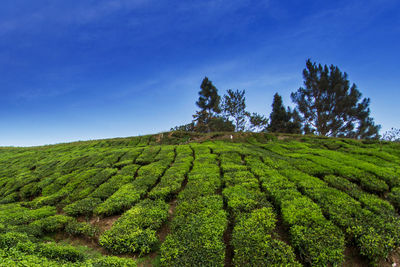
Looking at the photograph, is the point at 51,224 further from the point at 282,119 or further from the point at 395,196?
the point at 282,119

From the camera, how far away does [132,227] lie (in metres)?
6.32

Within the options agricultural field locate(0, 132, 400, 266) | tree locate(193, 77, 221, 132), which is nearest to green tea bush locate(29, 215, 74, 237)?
agricultural field locate(0, 132, 400, 266)

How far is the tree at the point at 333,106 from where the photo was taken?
30.5m

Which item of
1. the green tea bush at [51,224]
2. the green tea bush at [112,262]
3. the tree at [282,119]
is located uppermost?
the tree at [282,119]

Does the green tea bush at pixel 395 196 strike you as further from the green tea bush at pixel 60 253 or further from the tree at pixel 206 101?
the tree at pixel 206 101

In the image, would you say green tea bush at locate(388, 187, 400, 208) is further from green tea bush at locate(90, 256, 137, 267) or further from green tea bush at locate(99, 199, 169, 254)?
green tea bush at locate(90, 256, 137, 267)

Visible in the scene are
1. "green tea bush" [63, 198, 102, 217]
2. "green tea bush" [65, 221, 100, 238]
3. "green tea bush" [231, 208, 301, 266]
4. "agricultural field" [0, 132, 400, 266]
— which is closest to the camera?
"green tea bush" [231, 208, 301, 266]

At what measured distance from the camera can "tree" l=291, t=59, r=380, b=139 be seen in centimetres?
3053

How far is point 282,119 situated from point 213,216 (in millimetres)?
32337

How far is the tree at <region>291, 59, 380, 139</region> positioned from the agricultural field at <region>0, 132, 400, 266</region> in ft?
72.0

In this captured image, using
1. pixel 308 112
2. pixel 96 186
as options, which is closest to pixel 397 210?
pixel 96 186

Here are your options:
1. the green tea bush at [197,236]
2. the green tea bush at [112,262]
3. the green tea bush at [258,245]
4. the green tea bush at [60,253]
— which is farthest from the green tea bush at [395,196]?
the green tea bush at [60,253]

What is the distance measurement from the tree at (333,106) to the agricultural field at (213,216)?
22.0 meters

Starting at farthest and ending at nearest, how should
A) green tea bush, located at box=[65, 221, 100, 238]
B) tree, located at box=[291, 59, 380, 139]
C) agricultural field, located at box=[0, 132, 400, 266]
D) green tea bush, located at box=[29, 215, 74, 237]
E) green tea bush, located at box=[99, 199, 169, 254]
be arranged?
tree, located at box=[291, 59, 380, 139] < green tea bush, located at box=[29, 215, 74, 237] < green tea bush, located at box=[65, 221, 100, 238] < green tea bush, located at box=[99, 199, 169, 254] < agricultural field, located at box=[0, 132, 400, 266]
